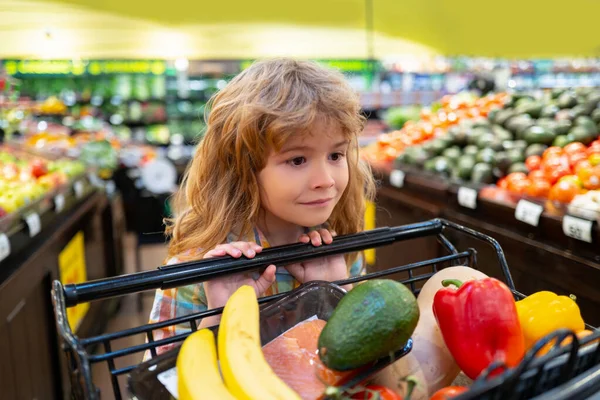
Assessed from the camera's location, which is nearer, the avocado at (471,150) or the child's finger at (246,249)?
the child's finger at (246,249)

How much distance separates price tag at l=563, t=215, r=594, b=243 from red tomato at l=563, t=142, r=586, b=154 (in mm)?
923

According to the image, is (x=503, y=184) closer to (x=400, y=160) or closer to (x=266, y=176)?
(x=400, y=160)

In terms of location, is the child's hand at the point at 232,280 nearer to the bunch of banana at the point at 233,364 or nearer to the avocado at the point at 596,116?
the bunch of banana at the point at 233,364

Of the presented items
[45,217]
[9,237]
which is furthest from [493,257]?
[45,217]

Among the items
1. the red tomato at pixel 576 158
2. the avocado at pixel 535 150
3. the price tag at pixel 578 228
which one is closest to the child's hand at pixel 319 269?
the price tag at pixel 578 228

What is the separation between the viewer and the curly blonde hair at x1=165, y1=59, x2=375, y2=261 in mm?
1045

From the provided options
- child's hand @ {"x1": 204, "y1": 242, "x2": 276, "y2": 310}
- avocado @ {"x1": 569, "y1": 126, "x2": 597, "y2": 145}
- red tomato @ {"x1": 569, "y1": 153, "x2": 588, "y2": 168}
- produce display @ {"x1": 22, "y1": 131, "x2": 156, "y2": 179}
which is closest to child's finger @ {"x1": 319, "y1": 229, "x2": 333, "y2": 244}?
child's hand @ {"x1": 204, "y1": 242, "x2": 276, "y2": 310}

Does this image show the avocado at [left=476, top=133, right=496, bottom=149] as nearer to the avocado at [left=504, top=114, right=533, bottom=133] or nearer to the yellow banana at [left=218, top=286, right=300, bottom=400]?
the avocado at [left=504, top=114, right=533, bottom=133]

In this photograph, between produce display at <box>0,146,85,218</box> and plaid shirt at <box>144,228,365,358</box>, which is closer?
plaid shirt at <box>144,228,365,358</box>

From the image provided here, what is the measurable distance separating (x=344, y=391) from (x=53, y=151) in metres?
4.82

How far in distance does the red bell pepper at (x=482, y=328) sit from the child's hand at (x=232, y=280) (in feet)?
1.07

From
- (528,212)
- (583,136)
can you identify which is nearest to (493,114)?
(583,136)

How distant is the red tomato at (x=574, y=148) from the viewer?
279 cm

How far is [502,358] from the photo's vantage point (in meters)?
0.70
